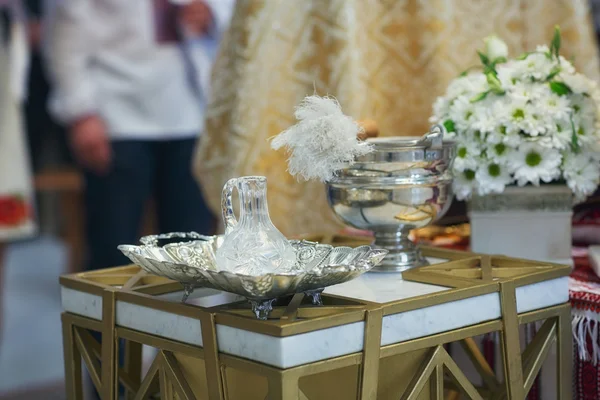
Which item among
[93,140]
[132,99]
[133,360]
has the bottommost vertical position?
[133,360]

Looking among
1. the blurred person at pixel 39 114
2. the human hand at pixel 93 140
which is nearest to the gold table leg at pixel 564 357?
the human hand at pixel 93 140

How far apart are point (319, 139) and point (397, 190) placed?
0.58 feet

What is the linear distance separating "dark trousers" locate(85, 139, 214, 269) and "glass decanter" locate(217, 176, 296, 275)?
1.39 m

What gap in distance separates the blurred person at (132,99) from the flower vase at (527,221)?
3.95 feet

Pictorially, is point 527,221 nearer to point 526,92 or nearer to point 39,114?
point 526,92

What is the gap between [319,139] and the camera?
1.06 meters

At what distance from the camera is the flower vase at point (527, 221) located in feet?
4.45

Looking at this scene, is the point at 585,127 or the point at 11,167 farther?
the point at 11,167

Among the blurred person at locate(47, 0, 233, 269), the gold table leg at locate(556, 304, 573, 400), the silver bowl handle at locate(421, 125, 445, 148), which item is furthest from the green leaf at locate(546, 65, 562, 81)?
the blurred person at locate(47, 0, 233, 269)

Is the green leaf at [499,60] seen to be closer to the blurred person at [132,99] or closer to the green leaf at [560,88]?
the green leaf at [560,88]

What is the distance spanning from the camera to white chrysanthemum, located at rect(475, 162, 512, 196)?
4.35ft

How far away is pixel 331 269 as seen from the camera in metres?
0.94

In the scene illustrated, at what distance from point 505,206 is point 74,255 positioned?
10.6 ft

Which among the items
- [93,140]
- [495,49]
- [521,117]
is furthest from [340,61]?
[93,140]
